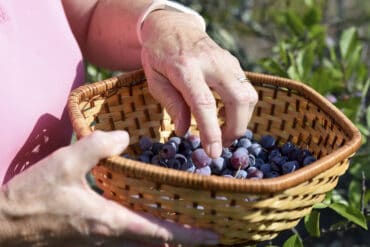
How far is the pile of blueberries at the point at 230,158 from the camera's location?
121 centimetres

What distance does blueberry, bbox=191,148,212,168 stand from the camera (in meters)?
1.22

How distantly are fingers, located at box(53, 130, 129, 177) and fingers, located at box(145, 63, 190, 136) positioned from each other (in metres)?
0.21

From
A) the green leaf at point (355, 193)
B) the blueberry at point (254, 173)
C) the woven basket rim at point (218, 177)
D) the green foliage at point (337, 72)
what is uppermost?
the woven basket rim at point (218, 177)

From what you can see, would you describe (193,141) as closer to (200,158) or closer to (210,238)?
(200,158)

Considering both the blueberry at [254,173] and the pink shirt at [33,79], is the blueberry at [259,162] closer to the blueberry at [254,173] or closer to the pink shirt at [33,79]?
the blueberry at [254,173]

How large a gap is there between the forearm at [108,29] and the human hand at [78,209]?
0.41m

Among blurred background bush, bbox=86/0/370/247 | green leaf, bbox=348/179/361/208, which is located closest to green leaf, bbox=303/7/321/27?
blurred background bush, bbox=86/0/370/247

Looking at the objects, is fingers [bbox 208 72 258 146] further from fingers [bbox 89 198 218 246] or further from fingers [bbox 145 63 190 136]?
fingers [bbox 89 198 218 246]

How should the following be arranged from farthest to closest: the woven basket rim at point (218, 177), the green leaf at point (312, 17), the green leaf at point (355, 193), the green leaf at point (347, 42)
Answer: the green leaf at point (312, 17), the green leaf at point (347, 42), the green leaf at point (355, 193), the woven basket rim at point (218, 177)

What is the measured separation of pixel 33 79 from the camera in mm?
1205

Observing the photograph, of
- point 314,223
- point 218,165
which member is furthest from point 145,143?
point 314,223

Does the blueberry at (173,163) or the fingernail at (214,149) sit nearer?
the fingernail at (214,149)

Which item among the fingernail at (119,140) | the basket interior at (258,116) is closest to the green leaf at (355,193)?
the basket interior at (258,116)

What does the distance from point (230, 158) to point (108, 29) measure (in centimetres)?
37
